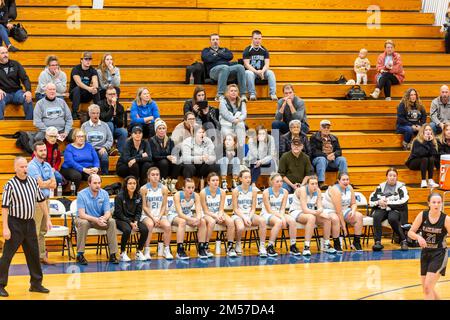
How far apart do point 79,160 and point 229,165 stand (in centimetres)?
247

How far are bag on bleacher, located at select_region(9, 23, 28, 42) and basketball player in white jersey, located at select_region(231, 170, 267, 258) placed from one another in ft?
17.0

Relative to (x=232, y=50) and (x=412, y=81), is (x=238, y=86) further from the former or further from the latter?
(x=412, y=81)

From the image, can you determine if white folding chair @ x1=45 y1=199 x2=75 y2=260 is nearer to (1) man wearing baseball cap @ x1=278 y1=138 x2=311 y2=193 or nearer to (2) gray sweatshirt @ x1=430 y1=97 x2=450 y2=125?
(1) man wearing baseball cap @ x1=278 y1=138 x2=311 y2=193

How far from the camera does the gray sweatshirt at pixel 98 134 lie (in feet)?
49.4

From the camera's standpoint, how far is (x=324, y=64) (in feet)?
61.1

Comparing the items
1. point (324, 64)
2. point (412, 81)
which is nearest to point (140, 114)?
point (324, 64)

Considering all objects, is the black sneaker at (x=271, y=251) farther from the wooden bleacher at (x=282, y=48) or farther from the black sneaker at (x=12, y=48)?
the black sneaker at (x=12, y=48)

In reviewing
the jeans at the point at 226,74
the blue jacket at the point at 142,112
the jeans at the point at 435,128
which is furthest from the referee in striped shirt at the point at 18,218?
the jeans at the point at 435,128

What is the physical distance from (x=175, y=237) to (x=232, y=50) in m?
4.68

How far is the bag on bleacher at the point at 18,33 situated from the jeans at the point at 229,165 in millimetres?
4497

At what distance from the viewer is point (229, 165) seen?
608 inches

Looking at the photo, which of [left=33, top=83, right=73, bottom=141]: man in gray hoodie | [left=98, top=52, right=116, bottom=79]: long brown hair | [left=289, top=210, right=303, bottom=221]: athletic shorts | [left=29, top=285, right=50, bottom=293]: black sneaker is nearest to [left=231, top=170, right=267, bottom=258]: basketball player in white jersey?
[left=289, top=210, right=303, bottom=221]: athletic shorts

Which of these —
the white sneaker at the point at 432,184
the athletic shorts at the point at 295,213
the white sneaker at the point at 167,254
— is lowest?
the white sneaker at the point at 167,254

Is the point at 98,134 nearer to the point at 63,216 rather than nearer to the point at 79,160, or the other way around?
the point at 79,160
